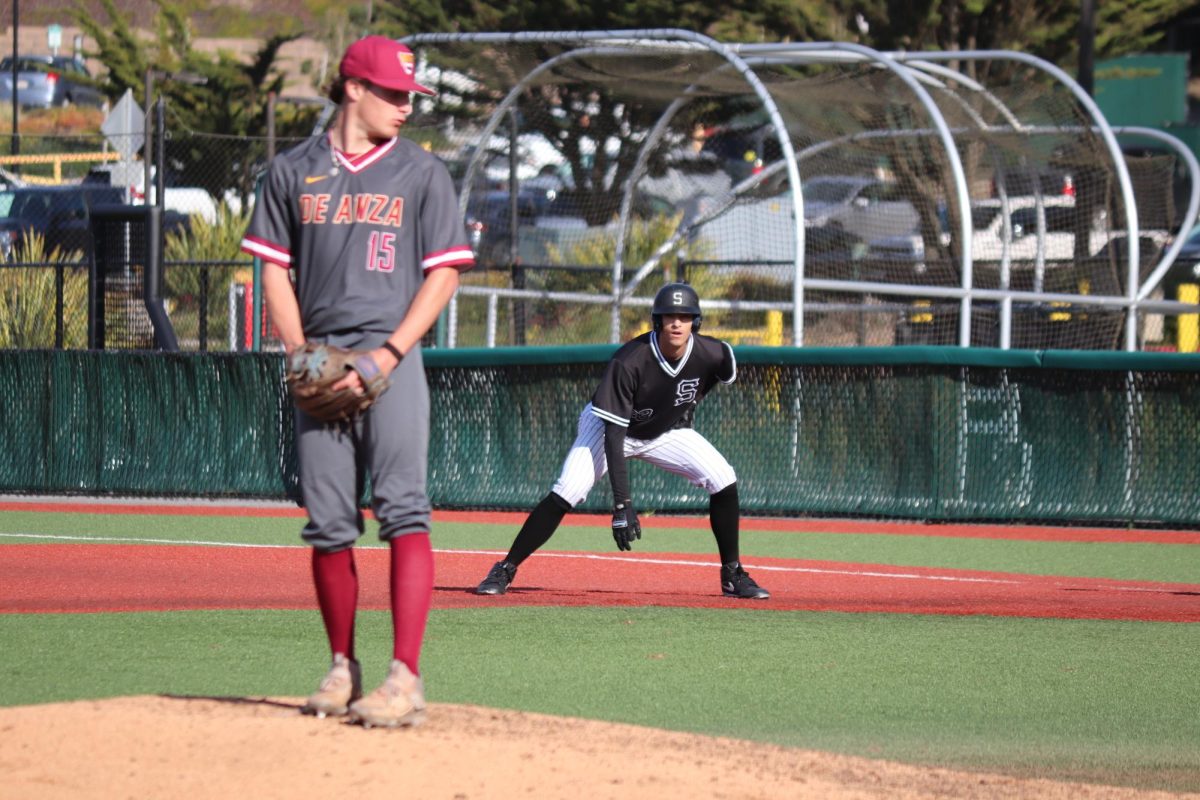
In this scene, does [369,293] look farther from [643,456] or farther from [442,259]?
[643,456]

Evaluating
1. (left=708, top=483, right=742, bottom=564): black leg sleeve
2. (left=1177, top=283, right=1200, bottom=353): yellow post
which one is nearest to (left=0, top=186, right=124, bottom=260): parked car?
(left=1177, top=283, right=1200, bottom=353): yellow post

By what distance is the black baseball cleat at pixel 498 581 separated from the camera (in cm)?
836

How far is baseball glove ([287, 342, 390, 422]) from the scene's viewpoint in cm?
442

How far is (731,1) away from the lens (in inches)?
1291

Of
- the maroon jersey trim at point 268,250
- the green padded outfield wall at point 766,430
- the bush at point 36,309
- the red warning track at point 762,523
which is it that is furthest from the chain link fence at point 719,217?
the maroon jersey trim at point 268,250

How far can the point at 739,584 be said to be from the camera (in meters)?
8.39

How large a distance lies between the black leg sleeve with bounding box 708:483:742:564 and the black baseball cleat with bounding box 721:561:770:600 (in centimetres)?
7

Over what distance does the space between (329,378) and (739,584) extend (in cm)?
435

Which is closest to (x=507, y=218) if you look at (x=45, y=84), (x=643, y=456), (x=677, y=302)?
(x=643, y=456)

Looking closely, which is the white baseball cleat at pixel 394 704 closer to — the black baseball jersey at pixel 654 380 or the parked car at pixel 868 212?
the black baseball jersey at pixel 654 380

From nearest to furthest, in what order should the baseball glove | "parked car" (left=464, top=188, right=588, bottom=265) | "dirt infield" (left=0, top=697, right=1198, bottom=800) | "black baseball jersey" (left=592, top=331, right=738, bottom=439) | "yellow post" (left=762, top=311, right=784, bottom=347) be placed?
"dirt infield" (left=0, top=697, right=1198, bottom=800)
the baseball glove
"black baseball jersey" (left=592, top=331, right=738, bottom=439)
"yellow post" (left=762, top=311, right=784, bottom=347)
"parked car" (left=464, top=188, right=588, bottom=265)

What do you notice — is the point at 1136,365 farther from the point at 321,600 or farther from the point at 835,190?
the point at 835,190

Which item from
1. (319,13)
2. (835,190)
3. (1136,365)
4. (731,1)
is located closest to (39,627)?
(1136,365)

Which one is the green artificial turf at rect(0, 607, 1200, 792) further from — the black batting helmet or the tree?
the tree
